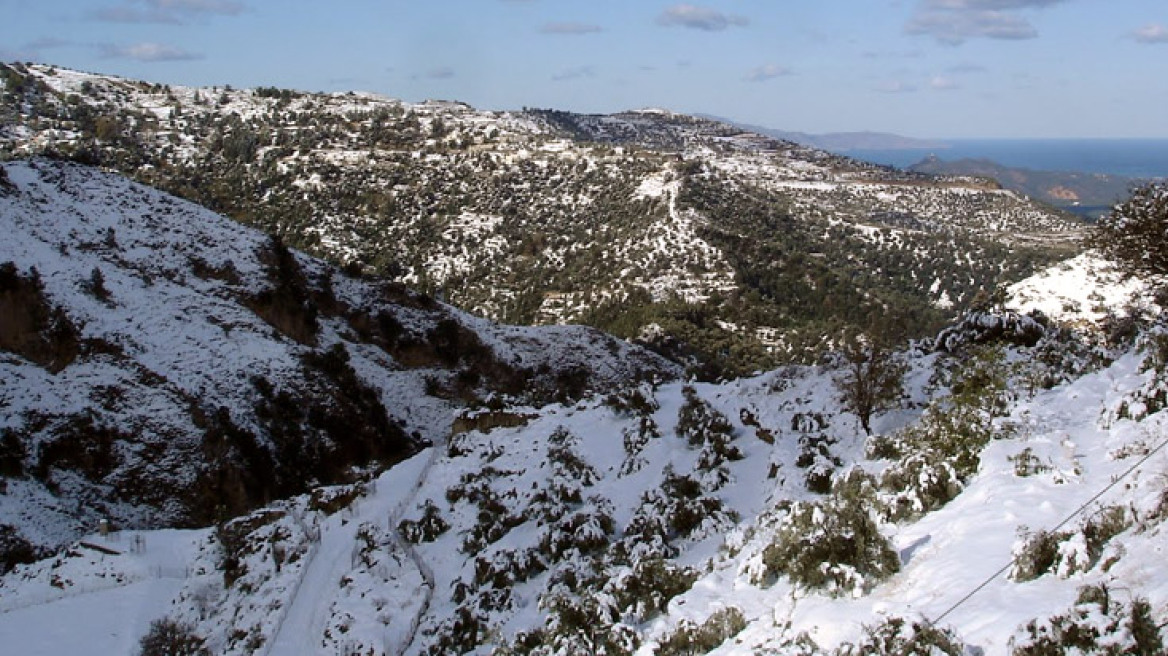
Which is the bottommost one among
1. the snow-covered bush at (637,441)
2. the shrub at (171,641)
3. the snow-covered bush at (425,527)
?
the shrub at (171,641)

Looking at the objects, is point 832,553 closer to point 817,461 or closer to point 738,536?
point 738,536

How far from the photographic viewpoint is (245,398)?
22.9 metres

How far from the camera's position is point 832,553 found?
6.85m

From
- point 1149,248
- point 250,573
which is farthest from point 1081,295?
point 250,573

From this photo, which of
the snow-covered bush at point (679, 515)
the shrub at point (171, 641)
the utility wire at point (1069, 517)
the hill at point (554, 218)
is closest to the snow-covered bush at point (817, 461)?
the snow-covered bush at point (679, 515)

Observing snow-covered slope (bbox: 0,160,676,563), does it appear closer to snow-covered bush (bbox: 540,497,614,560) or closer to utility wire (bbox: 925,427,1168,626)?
→ snow-covered bush (bbox: 540,497,614,560)

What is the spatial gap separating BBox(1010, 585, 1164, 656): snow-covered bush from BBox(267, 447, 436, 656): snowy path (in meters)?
10.4

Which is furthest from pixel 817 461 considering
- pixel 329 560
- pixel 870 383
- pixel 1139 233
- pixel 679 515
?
pixel 329 560

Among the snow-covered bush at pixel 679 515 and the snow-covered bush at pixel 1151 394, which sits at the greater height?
the snow-covered bush at pixel 1151 394

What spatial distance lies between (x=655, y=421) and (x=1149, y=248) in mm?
10300

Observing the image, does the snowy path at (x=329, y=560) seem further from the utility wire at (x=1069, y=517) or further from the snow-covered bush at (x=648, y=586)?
the utility wire at (x=1069, y=517)

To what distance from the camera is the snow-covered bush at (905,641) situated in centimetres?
480

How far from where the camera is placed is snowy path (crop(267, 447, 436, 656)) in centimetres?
1179

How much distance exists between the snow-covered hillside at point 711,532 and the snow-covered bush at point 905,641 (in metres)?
0.02
